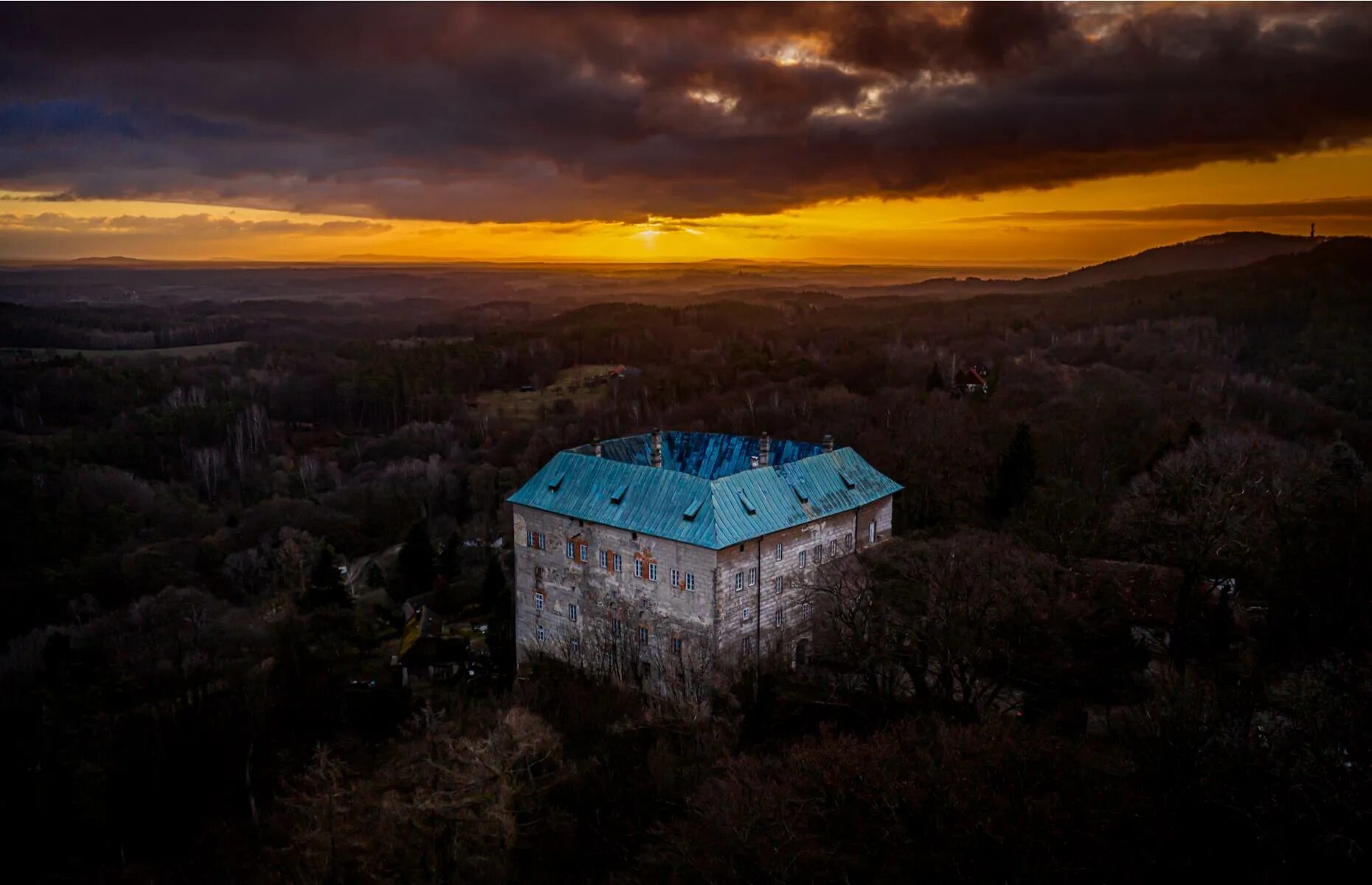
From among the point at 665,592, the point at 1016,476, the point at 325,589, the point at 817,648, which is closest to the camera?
the point at 817,648

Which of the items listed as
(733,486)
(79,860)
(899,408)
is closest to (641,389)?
(899,408)

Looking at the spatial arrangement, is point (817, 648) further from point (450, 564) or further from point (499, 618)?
point (450, 564)

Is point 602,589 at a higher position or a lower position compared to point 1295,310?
lower

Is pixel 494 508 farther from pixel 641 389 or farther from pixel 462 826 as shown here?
pixel 462 826

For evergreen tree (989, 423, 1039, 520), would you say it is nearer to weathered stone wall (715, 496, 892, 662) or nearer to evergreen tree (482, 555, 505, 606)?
weathered stone wall (715, 496, 892, 662)

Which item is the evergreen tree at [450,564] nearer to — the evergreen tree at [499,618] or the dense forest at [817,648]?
the dense forest at [817,648]

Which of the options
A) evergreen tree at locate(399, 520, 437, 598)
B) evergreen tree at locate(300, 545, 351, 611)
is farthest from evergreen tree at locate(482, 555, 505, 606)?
evergreen tree at locate(300, 545, 351, 611)

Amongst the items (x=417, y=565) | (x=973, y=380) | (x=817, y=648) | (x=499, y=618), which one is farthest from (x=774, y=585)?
(x=973, y=380)

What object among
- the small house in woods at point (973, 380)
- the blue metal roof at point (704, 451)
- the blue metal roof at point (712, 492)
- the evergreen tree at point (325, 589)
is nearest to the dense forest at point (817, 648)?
the evergreen tree at point (325, 589)
